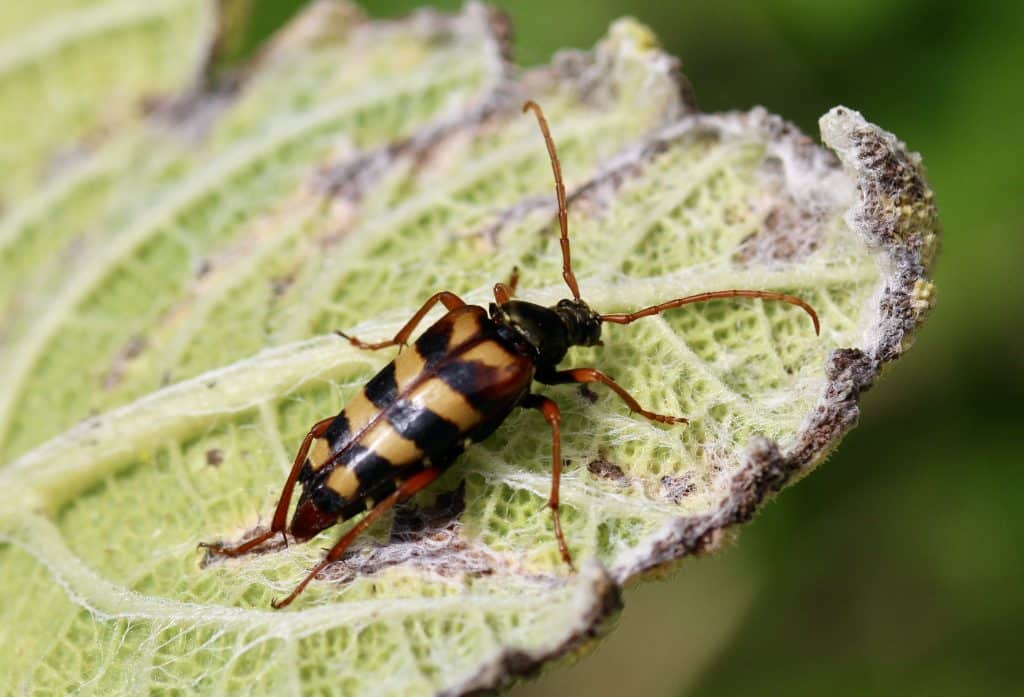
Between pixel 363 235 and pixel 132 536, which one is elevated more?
pixel 363 235

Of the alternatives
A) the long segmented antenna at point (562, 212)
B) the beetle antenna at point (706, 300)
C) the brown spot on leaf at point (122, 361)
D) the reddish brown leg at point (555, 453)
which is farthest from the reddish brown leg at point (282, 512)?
the beetle antenna at point (706, 300)

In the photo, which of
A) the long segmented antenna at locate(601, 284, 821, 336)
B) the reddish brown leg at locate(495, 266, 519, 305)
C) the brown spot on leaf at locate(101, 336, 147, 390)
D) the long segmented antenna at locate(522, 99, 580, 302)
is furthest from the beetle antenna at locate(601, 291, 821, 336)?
the brown spot on leaf at locate(101, 336, 147, 390)

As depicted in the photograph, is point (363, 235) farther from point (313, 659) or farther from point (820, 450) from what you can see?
point (820, 450)

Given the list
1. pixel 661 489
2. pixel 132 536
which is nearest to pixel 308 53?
pixel 132 536

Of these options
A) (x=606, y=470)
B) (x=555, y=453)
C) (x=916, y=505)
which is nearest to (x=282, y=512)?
(x=555, y=453)

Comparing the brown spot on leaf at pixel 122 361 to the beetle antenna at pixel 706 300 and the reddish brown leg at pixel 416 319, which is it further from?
the beetle antenna at pixel 706 300

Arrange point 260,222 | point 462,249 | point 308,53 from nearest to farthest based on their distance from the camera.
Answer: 1. point 462,249
2. point 260,222
3. point 308,53
